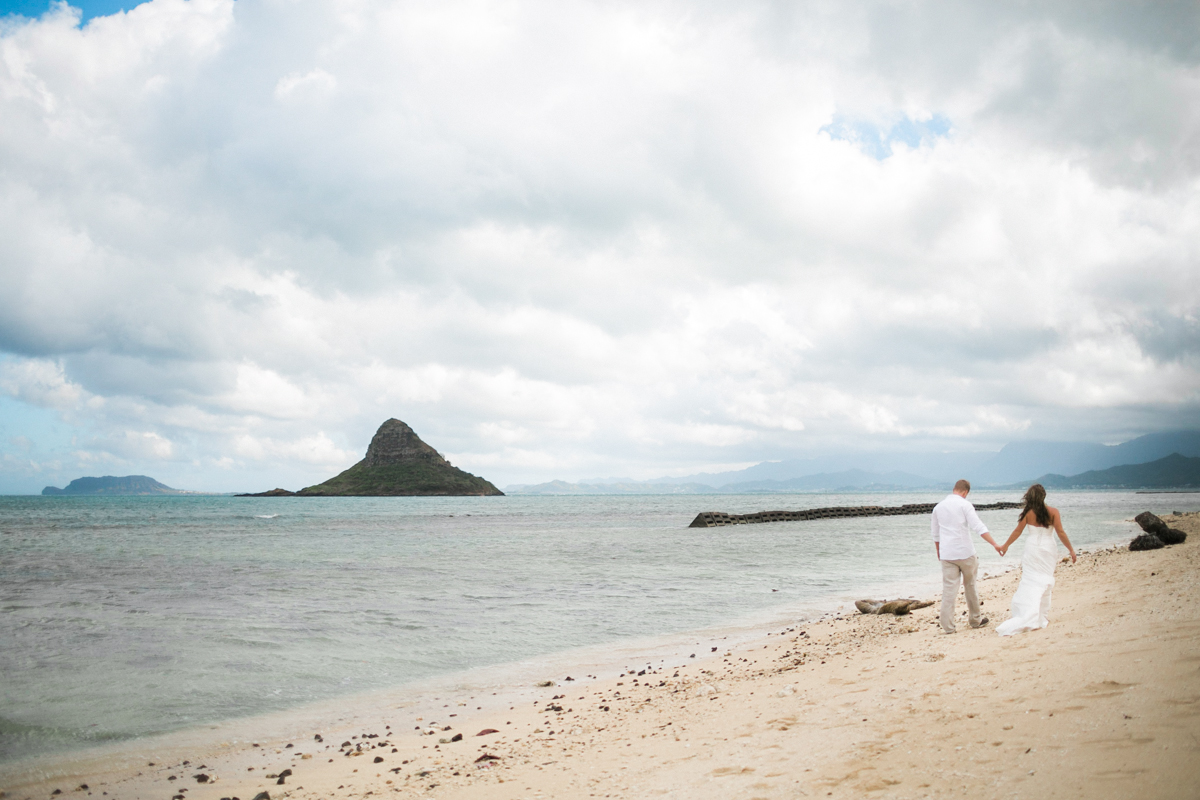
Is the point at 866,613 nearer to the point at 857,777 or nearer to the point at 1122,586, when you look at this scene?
the point at 1122,586

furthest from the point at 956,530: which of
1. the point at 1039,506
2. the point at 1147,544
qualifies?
the point at 1147,544

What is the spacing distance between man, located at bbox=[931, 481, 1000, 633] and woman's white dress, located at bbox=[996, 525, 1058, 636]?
3.18 ft

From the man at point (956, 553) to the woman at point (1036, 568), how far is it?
37.0 inches

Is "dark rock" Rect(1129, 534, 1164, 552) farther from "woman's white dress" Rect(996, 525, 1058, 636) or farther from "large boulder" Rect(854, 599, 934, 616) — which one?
"woman's white dress" Rect(996, 525, 1058, 636)

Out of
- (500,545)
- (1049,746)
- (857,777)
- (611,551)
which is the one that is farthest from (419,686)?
(500,545)

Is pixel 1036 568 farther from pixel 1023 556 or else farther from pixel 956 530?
pixel 956 530

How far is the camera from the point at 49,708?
32.6 ft

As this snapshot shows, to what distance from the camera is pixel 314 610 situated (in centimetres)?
1773

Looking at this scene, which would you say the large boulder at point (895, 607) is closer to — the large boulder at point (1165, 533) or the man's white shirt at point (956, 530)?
the man's white shirt at point (956, 530)

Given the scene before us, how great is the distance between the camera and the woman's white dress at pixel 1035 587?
952cm

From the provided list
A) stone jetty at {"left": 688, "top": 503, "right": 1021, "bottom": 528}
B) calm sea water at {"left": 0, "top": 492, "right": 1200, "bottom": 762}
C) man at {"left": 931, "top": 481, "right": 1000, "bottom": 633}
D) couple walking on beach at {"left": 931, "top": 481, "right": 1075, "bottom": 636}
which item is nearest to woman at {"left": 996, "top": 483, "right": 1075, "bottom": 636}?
couple walking on beach at {"left": 931, "top": 481, "right": 1075, "bottom": 636}

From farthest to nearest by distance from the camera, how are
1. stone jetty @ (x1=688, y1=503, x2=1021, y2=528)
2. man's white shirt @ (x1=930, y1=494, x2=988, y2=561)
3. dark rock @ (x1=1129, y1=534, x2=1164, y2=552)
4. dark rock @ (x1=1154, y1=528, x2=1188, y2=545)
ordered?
stone jetty @ (x1=688, y1=503, x2=1021, y2=528) < dark rock @ (x1=1154, y1=528, x2=1188, y2=545) < dark rock @ (x1=1129, y1=534, x2=1164, y2=552) < man's white shirt @ (x1=930, y1=494, x2=988, y2=561)

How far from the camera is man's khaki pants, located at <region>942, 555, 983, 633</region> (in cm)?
1088

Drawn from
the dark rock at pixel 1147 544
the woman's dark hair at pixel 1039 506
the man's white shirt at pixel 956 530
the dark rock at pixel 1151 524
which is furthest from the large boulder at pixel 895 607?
the dark rock at pixel 1151 524
